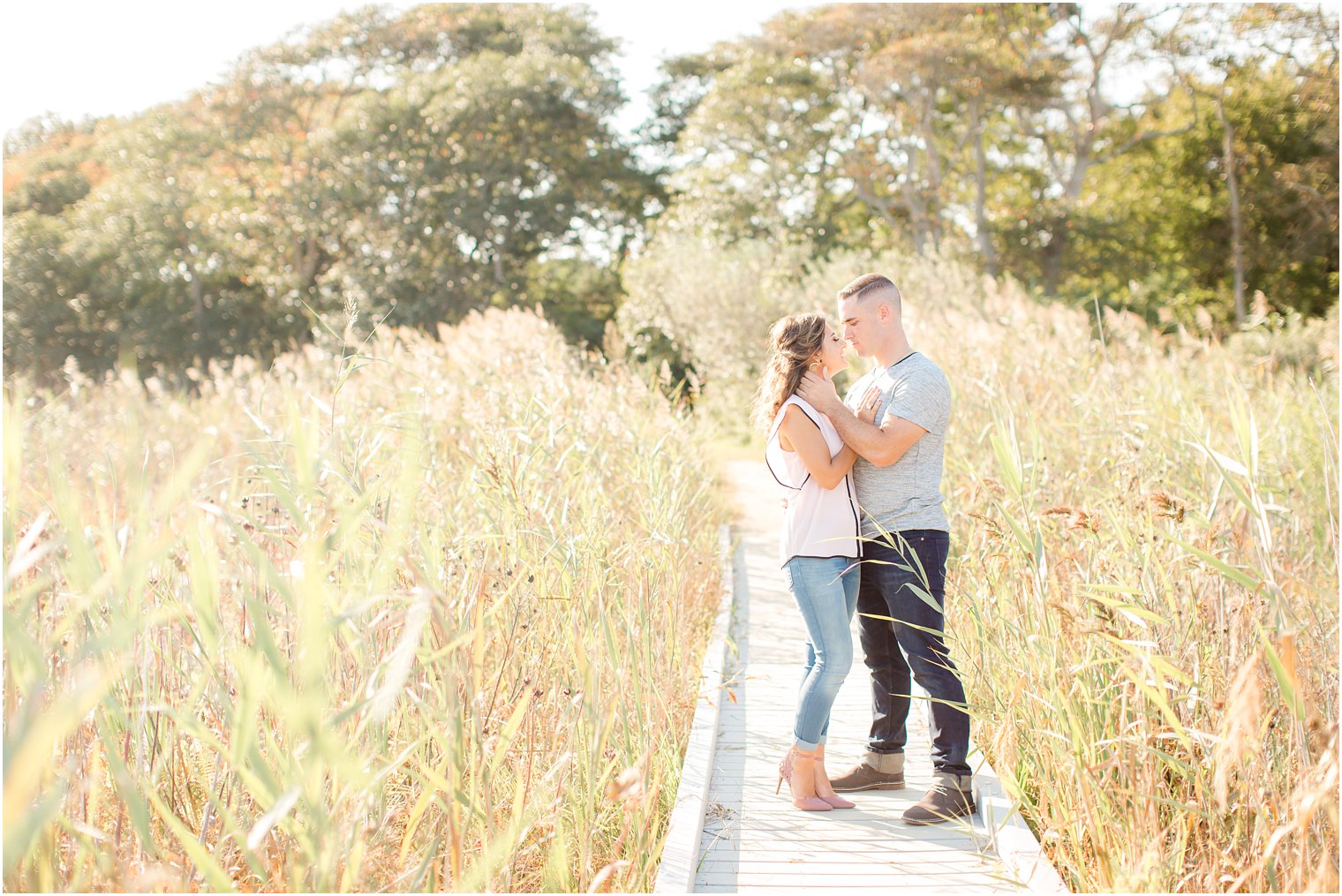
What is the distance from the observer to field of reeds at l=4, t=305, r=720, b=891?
5.15 feet

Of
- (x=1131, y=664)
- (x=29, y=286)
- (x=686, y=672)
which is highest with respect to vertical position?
(x=29, y=286)

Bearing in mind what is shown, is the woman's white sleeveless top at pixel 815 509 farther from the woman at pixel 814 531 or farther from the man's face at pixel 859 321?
the man's face at pixel 859 321

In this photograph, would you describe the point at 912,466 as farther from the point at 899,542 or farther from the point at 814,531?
the point at 814,531

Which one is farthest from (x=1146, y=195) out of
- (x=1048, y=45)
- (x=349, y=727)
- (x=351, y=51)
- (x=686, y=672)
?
(x=349, y=727)

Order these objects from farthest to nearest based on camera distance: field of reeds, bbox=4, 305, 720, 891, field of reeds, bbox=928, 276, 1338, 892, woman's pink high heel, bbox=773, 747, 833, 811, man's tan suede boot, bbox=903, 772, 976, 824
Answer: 1. woman's pink high heel, bbox=773, 747, 833, 811
2. man's tan suede boot, bbox=903, 772, 976, 824
3. field of reeds, bbox=928, 276, 1338, 892
4. field of reeds, bbox=4, 305, 720, 891

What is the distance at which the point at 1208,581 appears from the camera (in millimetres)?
2945

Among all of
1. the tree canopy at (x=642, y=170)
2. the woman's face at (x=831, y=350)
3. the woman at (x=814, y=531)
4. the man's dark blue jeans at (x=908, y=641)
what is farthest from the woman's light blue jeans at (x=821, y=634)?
the tree canopy at (x=642, y=170)

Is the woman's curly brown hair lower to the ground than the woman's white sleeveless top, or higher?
higher

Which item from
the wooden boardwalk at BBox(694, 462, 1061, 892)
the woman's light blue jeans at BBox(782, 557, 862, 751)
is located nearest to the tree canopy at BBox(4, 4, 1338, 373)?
the wooden boardwalk at BBox(694, 462, 1061, 892)

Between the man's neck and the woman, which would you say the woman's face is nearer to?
the woman

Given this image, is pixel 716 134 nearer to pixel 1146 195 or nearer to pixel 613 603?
pixel 1146 195

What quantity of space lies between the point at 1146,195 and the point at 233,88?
2327 centimetres

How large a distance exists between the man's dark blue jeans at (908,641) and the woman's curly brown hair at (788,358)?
0.56 m

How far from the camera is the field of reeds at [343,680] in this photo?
5.15 ft
